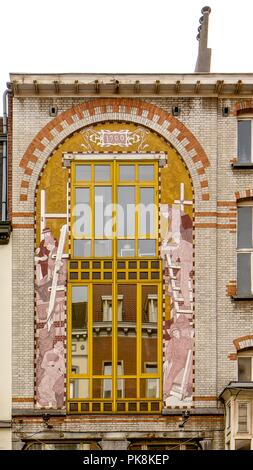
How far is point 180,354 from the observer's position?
2028 inches

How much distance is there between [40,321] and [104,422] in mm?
3454

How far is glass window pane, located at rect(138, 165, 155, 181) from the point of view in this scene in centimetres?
5219

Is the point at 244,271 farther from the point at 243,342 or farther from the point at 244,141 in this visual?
the point at 244,141

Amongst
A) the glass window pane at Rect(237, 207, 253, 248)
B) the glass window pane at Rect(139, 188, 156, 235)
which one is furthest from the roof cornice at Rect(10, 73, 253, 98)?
A: the glass window pane at Rect(237, 207, 253, 248)

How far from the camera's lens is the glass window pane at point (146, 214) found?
171ft

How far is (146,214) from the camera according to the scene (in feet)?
171

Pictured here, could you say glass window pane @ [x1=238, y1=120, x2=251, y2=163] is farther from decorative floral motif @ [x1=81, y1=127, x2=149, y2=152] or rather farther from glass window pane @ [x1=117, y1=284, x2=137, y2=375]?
glass window pane @ [x1=117, y1=284, x2=137, y2=375]

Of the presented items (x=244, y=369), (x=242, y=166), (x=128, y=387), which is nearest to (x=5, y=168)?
(x=242, y=166)

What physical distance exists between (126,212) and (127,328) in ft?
11.2

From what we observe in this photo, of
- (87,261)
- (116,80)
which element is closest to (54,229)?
(87,261)

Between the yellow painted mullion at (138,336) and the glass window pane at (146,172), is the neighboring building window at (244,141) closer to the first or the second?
the glass window pane at (146,172)

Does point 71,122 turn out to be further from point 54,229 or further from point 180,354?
point 180,354

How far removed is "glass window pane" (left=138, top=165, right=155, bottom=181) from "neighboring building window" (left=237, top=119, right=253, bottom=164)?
264cm
